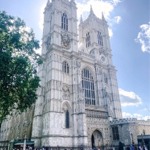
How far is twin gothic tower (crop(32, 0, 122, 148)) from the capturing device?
A: 1143 inches

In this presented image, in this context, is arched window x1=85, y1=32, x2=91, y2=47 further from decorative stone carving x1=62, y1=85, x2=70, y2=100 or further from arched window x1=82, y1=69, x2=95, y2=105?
decorative stone carving x1=62, y1=85, x2=70, y2=100

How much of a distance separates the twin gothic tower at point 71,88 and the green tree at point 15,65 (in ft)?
43.3

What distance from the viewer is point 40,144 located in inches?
1137

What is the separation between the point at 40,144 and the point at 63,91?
32.2 feet

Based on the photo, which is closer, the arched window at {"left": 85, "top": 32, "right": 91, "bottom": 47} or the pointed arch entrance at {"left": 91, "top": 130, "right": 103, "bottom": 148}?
the pointed arch entrance at {"left": 91, "top": 130, "right": 103, "bottom": 148}

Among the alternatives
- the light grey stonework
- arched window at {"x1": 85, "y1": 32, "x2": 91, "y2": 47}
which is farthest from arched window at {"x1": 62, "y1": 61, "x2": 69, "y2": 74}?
arched window at {"x1": 85, "y1": 32, "x2": 91, "y2": 47}

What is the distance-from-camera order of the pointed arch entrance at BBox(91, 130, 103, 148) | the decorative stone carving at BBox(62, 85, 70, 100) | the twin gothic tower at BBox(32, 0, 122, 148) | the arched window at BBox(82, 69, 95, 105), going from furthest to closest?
the arched window at BBox(82, 69, 95, 105), the pointed arch entrance at BBox(91, 130, 103, 148), the decorative stone carving at BBox(62, 85, 70, 100), the twin gothic tower at BBox(32, 0, 122, 148)

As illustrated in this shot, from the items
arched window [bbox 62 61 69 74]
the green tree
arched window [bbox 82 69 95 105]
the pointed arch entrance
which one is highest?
arched window [bbox 62 61 69 74]

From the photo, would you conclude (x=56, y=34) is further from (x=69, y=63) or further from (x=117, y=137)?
(x=117, y=137)

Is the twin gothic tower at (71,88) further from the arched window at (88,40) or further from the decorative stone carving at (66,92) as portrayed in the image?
the arched window at (88,40)

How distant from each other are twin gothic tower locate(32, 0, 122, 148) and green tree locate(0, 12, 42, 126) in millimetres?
13194

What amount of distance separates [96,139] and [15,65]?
941 inches

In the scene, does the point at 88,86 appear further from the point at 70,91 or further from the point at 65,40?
the point at 65,40

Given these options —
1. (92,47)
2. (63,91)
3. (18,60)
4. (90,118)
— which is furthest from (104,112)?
(18,60)
